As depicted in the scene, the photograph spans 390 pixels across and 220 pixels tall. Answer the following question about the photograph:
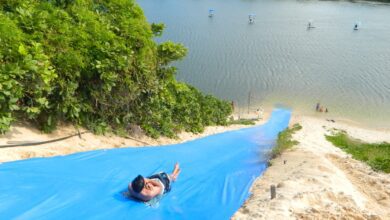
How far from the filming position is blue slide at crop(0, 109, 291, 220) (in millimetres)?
5672

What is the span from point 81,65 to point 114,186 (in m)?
2.82

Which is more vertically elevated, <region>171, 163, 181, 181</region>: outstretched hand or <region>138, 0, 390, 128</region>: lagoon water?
<region>138, 0, 390, 128</region>: lagoon water

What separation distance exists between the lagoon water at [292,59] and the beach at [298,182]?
20069 mm

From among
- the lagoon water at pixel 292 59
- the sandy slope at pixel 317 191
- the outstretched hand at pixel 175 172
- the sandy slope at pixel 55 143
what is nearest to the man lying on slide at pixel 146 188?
the outstretched hand at pixel 175 172

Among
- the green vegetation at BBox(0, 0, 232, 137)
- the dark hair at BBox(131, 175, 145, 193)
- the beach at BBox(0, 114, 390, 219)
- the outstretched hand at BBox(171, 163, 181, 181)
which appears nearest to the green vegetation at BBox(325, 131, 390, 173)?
the beach at BBox(0, 114, 390, 219)

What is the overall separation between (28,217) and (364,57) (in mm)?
41288

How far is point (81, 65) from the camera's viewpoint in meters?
7.98

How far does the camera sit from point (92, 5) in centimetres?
1014

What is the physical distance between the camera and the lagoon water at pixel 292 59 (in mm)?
31469

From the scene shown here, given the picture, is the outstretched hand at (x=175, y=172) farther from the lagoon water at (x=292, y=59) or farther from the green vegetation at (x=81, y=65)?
the lagoon water at (x=292, y=59)

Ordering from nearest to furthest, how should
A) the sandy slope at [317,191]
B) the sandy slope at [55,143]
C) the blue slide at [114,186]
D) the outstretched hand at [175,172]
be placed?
1. the blue slide at [114,186]
2. the sandy slope at [317,191]
3. the sandy slope at [55,143]
4. the outstretched hand at [175,172]

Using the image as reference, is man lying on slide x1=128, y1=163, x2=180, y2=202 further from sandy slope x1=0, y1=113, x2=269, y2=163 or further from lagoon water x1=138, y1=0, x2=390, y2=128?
lagoon water x1=138, y1=0, x2=390, y2=128

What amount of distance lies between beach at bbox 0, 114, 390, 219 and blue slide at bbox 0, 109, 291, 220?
15.1 inches

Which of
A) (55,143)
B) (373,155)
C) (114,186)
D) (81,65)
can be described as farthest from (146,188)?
(373,155)
